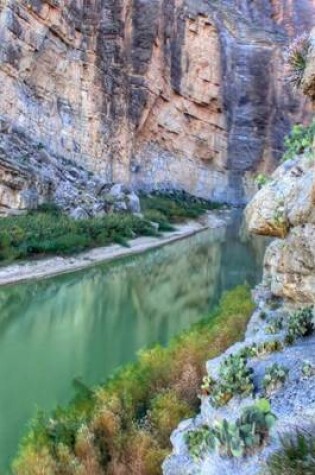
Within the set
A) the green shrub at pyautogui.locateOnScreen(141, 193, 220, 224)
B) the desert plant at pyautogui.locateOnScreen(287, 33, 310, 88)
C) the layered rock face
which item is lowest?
the green shrub at pyautogui.locateOnScreen(141, 193, 220, 224)

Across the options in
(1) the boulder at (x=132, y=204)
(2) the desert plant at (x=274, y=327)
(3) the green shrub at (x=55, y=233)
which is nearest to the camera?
(2) the desert plant at (x=274, y=327)

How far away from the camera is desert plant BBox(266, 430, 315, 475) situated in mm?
2779

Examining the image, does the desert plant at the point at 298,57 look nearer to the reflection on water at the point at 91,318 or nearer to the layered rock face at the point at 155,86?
the reflection on water at the point at 91,318

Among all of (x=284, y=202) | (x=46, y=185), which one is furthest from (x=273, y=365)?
(x=46, y=185)

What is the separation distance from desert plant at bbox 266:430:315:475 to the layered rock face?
28866mm

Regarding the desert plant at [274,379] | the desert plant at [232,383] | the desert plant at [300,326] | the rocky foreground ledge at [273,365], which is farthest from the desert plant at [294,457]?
A: the desert plant at [300,326]

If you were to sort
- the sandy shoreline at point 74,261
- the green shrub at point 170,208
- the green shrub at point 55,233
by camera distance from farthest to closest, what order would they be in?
the green shrub at point 170,208
the green shrub at point 55,233
the sandy shoreline at point 74,261

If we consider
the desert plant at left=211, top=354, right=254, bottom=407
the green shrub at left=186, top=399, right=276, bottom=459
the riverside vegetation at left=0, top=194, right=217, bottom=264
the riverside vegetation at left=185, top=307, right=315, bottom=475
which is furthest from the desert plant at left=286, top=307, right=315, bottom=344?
the riverside vegetation at left=0, top=194, right=217, bottom=264

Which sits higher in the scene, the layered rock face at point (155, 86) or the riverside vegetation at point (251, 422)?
the layered rock face at point (155, 86)

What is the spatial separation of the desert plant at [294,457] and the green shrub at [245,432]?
27 cm

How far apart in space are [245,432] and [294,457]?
600 mm

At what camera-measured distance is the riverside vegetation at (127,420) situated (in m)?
5.28

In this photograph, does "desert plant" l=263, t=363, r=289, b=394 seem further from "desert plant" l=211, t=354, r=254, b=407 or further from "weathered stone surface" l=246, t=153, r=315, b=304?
"weathered stone surface" l=246, t=153, r=315, b=304

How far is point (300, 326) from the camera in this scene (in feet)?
18.0
